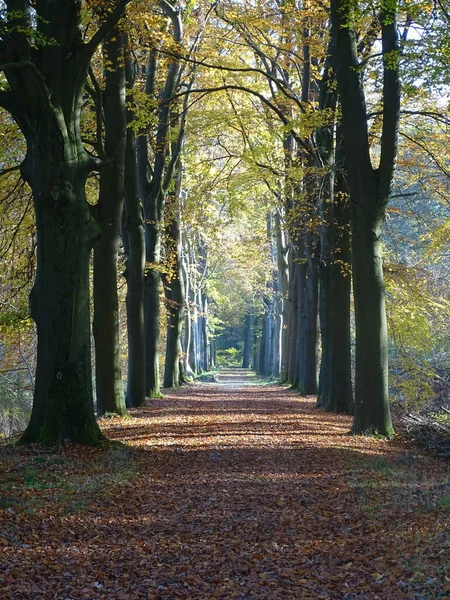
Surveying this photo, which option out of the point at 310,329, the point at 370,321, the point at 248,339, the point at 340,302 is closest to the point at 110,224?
the point at 370,321

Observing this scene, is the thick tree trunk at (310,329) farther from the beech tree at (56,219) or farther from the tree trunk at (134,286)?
the beech tree at (56,219)

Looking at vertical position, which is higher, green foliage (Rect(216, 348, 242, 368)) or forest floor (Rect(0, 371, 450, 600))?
forest floor (Rect(0, 371, 450, 600))

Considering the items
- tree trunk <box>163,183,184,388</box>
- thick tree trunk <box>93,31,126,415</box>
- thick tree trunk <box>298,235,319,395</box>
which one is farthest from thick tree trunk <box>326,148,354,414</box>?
tree trunk <box>163,183,184,388</box>

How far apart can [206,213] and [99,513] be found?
2083 cm

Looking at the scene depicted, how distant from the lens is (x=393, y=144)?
39.1 ft

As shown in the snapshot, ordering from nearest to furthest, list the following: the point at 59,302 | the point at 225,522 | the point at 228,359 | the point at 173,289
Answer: the point at 225,522 < the point at 59,302 < the point at 173,289 < the point at 228,359

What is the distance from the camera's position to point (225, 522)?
270 inches

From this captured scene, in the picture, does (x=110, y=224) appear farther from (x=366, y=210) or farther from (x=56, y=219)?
(x=366, y=210)

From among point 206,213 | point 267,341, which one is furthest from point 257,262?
point 206,213

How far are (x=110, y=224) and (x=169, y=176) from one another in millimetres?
7610

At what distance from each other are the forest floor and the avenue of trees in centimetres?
180

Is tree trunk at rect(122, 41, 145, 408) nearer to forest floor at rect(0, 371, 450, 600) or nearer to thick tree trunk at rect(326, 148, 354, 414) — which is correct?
thick tree trunk at rect(326, 148, 354, 414)

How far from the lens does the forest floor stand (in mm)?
4969

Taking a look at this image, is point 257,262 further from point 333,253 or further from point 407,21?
point 407,21
